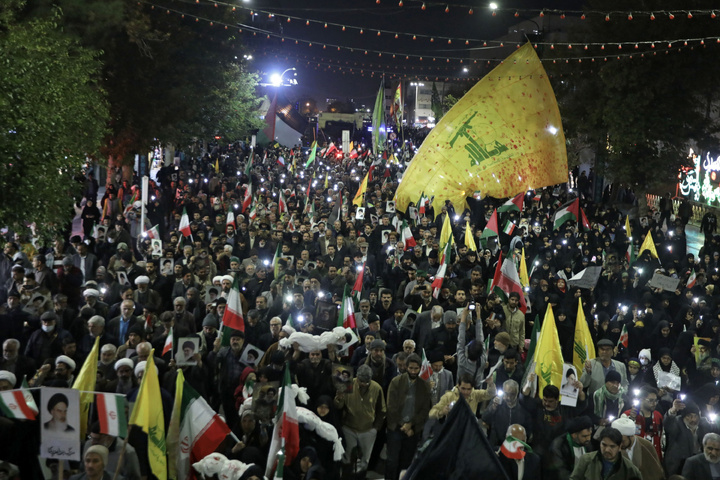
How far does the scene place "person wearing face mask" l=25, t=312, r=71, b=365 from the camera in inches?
356

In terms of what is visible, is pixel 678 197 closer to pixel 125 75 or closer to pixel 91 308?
pixel 125 75

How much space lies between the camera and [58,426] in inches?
251

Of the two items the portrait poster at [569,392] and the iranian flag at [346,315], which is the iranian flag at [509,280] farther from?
the portrait poster at [569,392]

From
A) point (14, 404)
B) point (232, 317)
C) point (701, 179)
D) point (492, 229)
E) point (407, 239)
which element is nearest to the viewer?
point (14, 404)

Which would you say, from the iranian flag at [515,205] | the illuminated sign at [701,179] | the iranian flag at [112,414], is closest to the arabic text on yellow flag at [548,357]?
the iranian flag at [112,414]

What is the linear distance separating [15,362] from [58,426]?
2.38 metres

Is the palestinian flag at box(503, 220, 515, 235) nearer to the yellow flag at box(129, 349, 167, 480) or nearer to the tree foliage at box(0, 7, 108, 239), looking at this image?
the tree foliage at box(0, 7, 108, 239)

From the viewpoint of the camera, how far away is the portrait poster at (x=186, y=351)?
8578 mm

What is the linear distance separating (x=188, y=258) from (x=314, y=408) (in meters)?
6.09

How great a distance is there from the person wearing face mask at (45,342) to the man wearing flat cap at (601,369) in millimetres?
5679

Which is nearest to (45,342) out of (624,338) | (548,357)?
(548,357)

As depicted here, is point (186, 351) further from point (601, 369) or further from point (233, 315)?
point (601, 369)

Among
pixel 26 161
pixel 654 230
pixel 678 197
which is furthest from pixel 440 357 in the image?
pixel 678 197

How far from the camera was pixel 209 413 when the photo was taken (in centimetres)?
700
